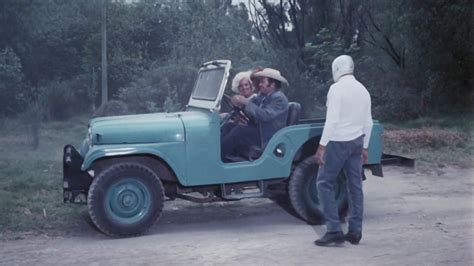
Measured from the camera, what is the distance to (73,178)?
22.7 ft

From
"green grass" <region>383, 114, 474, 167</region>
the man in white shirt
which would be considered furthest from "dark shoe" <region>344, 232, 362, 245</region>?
"green grass" <region>383, 114, 474, 167</region>

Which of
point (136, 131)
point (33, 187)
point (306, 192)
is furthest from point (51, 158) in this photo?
point (306, 192)

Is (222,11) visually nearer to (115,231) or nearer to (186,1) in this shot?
(186,1)

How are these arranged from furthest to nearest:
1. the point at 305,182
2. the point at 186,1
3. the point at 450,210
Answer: the point at 186,1, the point at 450,210, the point at 305,182

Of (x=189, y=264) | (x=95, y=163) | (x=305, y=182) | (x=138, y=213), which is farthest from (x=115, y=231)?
(x=305, y=182)

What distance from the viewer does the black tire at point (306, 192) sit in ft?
23.7

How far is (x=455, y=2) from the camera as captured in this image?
18500 millimetres

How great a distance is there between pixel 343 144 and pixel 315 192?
1240 millimetres

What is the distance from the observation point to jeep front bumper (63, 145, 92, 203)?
6.87 m

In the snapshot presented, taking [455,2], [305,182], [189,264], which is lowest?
[189,264]

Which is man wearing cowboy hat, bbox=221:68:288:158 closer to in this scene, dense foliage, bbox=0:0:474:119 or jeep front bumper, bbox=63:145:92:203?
jeep front bumper, bbox=63:145:92:203

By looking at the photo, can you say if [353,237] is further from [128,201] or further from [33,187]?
[33,187]

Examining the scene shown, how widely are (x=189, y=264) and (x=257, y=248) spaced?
0.77 metres

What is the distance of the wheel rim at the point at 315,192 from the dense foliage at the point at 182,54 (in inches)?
372
